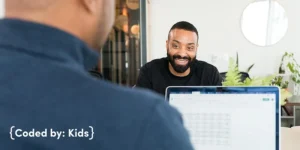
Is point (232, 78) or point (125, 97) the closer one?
point (125, 97)

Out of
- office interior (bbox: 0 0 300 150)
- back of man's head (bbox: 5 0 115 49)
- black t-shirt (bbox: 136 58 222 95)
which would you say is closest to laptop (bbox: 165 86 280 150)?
back of man's head (bbox: 5 0 115 49)

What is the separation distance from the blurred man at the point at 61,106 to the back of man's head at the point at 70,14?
0.02 m

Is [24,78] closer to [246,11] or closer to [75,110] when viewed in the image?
[75,110]

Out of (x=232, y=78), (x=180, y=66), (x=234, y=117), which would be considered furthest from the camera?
(x=180, y=66)

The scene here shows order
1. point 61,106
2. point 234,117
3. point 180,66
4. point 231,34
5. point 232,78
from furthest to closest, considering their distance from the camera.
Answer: point 231,34, point 180,66, point 232,78, point 234,117, point 61,106

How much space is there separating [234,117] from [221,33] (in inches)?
148

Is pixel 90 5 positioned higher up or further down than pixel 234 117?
higher up

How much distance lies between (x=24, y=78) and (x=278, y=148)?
2.68ft

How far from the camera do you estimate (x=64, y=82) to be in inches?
→ 16.5

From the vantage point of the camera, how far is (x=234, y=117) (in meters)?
1.07

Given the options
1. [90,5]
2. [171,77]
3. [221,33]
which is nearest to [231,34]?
[221,33]

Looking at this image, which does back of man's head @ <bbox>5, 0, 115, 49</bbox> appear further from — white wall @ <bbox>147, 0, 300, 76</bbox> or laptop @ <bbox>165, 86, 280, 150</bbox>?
white wall @ <bbox>147, 0, 300, 76</bbox>

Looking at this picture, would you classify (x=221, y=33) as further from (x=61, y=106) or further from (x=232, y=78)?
(x=61, y=106)

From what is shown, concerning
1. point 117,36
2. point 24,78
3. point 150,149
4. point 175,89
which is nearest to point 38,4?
point 24,78
